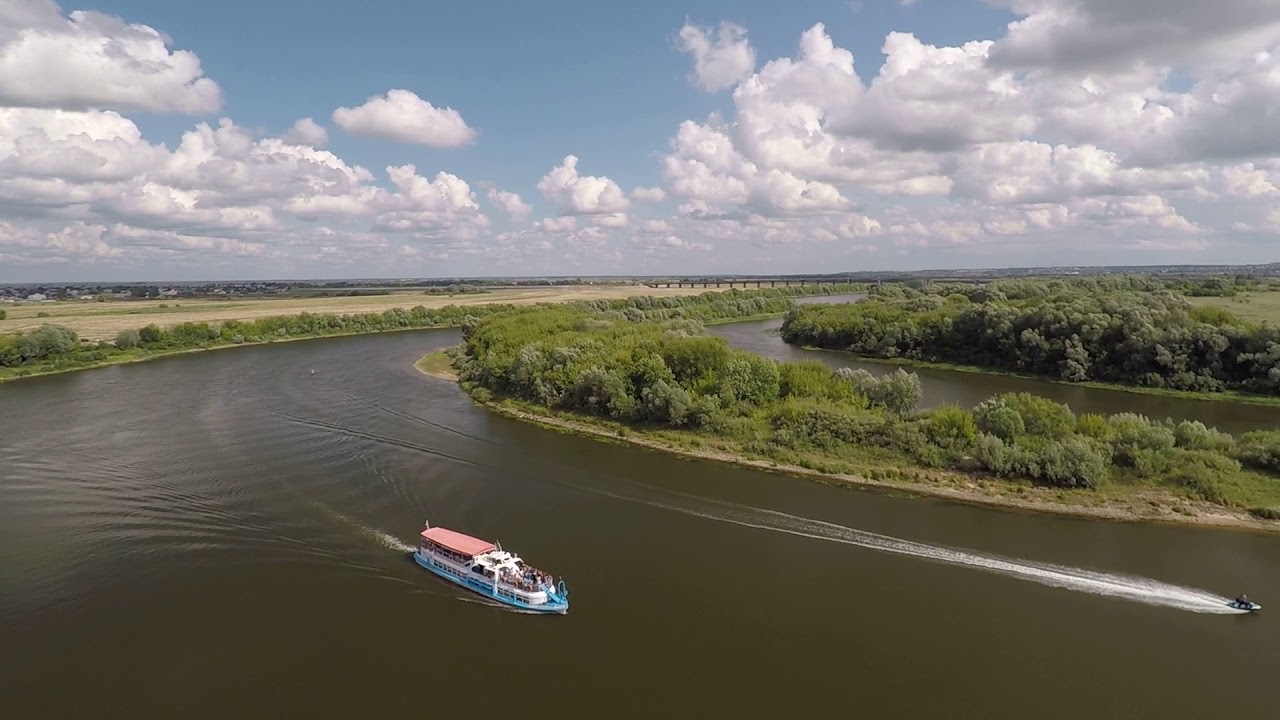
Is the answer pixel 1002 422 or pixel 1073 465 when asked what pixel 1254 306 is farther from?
pixel 1073 465

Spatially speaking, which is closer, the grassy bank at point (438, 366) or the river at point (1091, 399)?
the river at point (1091, 399)

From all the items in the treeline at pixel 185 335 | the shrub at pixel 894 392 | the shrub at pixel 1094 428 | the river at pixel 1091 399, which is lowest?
the river at pixel 1091 399

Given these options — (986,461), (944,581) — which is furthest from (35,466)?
(986,461)

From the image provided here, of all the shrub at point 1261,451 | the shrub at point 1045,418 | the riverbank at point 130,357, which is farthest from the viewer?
the riverbank at point 130,357

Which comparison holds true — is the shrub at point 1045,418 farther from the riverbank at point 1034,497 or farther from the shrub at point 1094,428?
the riverbank at point 1034,497

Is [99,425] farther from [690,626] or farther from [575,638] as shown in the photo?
[690,626]

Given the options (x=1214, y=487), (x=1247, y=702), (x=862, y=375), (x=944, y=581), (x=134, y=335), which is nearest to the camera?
(x=1247, y=702)

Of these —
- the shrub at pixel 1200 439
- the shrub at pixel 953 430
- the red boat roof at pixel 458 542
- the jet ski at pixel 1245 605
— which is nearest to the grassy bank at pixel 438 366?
the red boat roof at pixel 458 542
